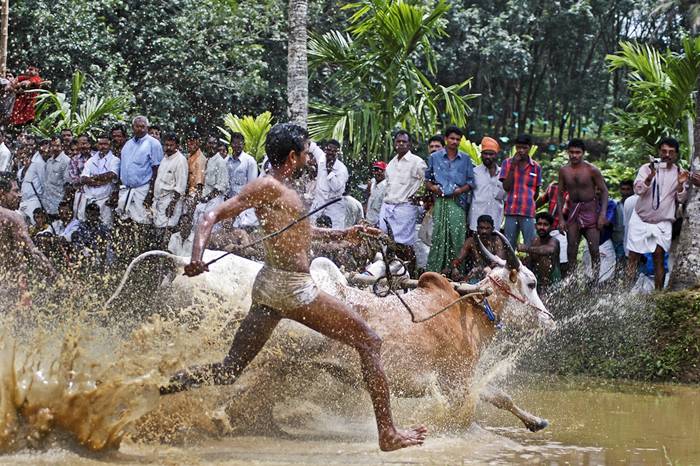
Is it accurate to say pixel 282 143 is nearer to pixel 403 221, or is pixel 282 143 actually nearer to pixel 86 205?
pixel 403 221

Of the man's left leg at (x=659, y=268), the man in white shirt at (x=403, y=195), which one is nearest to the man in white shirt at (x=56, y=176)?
the man in white shirt at (x=403, y=195)

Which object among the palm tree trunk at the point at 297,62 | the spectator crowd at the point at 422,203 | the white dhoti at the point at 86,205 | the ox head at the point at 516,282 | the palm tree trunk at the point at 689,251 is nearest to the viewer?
the ox head at the point at 516,282

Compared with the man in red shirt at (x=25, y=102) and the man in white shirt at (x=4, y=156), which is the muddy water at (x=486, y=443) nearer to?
the man in red shirt at (x=25, y=102)

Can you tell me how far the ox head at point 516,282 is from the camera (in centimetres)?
750

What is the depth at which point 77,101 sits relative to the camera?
1712 cm

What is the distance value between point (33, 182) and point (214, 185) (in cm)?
292

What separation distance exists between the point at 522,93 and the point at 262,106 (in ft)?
37.2

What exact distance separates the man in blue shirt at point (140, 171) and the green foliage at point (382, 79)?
2.84m

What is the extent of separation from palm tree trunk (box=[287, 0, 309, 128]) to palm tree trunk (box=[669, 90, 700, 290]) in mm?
4921

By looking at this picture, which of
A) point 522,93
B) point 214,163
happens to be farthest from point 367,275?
point 522,93

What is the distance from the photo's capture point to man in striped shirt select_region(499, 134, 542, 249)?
37.7ft

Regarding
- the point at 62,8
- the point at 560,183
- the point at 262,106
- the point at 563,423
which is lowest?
the point at 563,423

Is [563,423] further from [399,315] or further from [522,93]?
[522,93]

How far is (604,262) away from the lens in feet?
38.7
